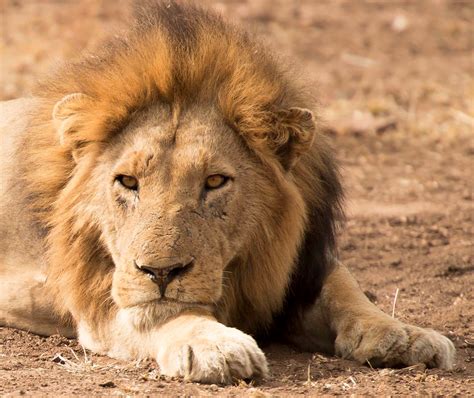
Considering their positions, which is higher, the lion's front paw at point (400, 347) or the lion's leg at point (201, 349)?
the lion's front paw at point (400, 347)

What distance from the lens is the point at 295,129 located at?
4660 millimetres

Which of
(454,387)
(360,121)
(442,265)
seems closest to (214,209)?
(454,387)

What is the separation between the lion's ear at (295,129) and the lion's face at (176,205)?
0.50 ft

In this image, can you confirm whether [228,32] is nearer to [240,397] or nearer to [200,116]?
[200,116]

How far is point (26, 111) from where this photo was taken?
555 cm

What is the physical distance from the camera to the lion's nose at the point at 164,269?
4.11m

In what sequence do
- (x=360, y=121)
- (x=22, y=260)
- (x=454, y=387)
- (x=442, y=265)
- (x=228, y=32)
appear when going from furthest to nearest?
(x=360, y=121) < (x=442, y=265) < (x=22, y=260) < (x=228, y=32) < (x=454, y=387)

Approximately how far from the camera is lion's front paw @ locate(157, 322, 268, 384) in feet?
13.3

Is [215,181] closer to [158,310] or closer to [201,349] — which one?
[158,310]

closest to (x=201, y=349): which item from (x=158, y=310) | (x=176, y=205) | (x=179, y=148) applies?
(x=158, y=310)

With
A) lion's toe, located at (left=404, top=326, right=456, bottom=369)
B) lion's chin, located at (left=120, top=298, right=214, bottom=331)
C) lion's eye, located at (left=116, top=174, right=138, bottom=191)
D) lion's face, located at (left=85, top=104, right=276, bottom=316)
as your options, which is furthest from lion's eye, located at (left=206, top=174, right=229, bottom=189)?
lion's toe, located at (left=404, top=326, right=456, bottom=369)

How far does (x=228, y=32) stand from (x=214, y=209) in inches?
36.3

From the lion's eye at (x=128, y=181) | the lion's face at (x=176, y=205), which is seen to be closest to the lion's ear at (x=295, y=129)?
the lion's face at (x=176, y=205)

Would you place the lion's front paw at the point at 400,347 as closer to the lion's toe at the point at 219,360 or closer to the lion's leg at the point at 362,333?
the lion's leg at the point at 362,333
